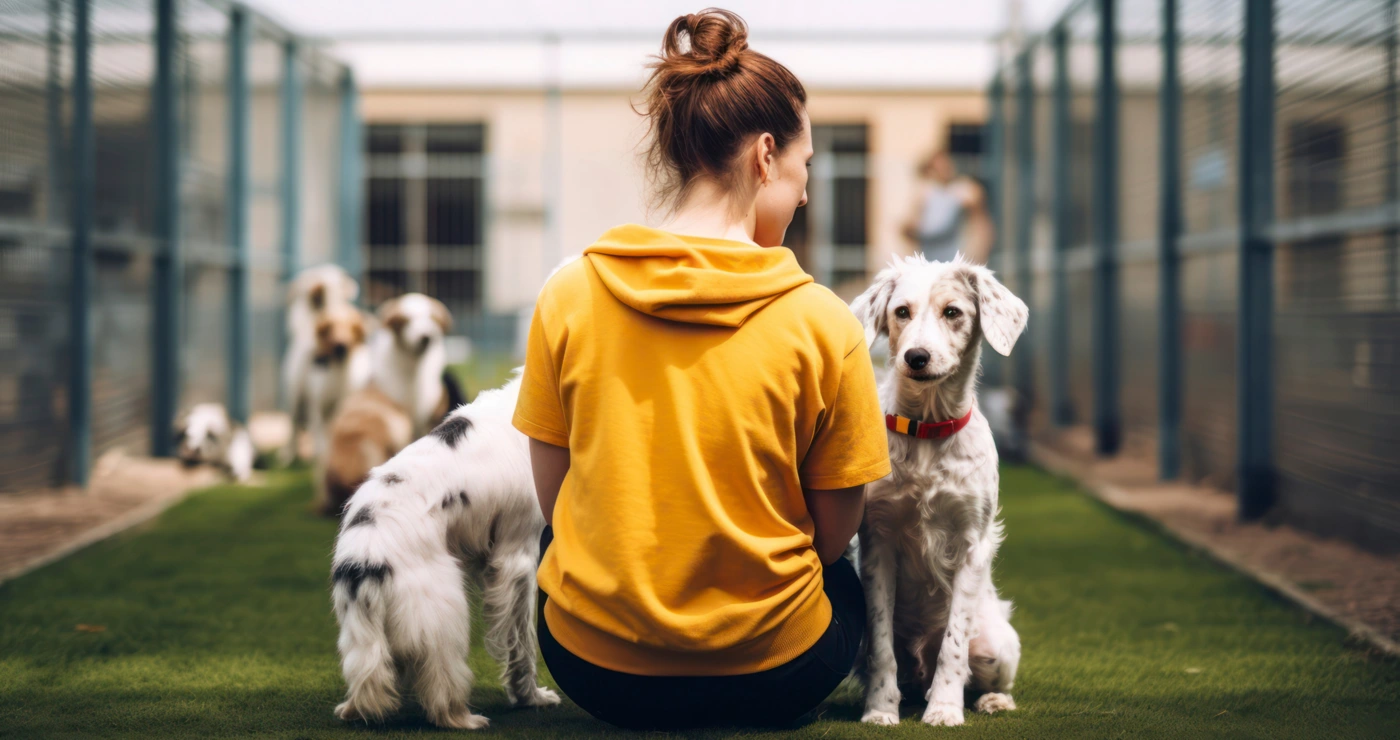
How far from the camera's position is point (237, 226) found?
29.1 feet

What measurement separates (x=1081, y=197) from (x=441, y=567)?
25.1 feet

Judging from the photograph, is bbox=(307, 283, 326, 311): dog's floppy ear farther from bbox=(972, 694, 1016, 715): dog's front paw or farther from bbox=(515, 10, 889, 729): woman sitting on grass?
bbox=(972, 694, 1016, 715): dog's front paw

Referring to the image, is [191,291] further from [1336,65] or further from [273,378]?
[1336,65]

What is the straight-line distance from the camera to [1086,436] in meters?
9.20

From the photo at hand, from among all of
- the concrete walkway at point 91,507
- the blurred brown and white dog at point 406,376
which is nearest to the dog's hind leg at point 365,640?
the concrete walkway at point 91,507

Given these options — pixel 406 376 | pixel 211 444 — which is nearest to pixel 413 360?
pixel 406 376

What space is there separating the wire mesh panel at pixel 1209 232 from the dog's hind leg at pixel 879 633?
3.89 meters

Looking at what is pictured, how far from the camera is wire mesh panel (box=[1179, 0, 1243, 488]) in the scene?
632cm

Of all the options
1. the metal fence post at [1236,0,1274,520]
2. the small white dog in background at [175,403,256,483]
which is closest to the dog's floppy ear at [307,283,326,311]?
the small white dog in background at [175,403,256,483]

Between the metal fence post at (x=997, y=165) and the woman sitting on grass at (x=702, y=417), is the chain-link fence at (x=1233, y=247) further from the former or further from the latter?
the woman sitting on grass at (x=702, y=417)

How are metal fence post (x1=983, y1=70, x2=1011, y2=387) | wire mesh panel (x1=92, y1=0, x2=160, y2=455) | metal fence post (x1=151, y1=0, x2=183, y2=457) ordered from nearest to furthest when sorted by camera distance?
wire mesh panel (x1=92, y1=0, x2=160, y2=455), metal fence post (x1=151, y1=0, x2=183, y2=457), metal fence post (x1=983, y1=70, x2=1011, y2=387)

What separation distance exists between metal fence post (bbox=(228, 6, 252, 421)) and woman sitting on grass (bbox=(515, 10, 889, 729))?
22.8 ft

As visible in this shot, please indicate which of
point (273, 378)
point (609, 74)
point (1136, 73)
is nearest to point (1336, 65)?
point (1136, 73)

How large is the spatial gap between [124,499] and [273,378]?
352cm
